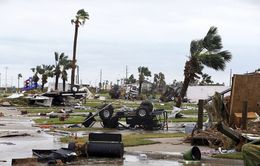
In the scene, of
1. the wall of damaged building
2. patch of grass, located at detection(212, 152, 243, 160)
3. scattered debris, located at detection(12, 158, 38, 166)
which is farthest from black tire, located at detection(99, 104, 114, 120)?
scattered debris, located at detection(12, 158, 38, 166)

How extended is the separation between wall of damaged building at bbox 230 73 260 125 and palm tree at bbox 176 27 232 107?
571 inches

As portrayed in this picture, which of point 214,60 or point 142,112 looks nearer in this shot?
point 142,112

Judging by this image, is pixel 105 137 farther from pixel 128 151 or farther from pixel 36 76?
pixel 36 76

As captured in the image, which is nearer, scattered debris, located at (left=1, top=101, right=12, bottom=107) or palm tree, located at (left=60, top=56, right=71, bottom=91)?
scattered debris, located at (left=1, top=101, right=12, bottom=107)

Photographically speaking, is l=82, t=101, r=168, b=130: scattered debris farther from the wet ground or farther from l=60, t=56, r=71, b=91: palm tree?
l=60, t=56, r=71, b=91: palm tree

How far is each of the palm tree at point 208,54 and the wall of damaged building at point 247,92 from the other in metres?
14.5

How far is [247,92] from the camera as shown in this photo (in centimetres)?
2280

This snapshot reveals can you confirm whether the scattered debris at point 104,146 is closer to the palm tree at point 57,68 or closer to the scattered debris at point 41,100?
the scattered debris at point 41,100

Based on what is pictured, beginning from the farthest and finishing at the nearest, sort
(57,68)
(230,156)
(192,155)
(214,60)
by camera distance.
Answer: (57,68), (214,60), (230,156), (192,155)

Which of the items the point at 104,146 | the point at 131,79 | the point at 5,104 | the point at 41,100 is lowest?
the point at 5,104

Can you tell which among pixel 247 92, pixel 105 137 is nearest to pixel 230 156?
pixel 105 137

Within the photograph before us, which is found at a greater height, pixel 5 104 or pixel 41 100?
pixel 41 100

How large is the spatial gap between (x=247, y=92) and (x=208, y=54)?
1512cm

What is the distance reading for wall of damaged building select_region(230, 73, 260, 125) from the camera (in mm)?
22656
